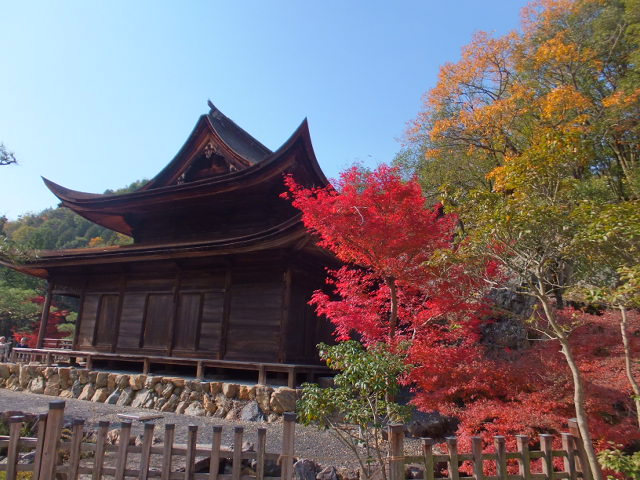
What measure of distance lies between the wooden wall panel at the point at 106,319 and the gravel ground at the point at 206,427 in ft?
8.01

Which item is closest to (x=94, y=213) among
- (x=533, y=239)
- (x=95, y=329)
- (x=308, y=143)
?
(x=95, y=329)

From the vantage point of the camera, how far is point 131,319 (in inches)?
538

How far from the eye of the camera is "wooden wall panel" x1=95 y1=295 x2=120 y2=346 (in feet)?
45.9

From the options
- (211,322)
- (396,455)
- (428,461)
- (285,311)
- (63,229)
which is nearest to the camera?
(396,455)

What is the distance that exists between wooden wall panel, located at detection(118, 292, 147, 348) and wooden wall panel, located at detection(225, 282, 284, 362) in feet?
11.1

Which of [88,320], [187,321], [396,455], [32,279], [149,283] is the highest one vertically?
[32,279]

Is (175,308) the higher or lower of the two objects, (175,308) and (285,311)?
the higher

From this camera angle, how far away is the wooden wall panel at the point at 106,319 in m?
14.0

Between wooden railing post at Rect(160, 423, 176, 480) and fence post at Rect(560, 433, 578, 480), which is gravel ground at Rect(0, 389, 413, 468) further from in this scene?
fence post at Rect(560, 433, 578, 480)

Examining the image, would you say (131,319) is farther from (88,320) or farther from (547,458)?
(547,458)

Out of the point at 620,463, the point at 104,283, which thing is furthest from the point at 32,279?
the point at 620,463

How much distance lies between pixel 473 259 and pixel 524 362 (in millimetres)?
2010

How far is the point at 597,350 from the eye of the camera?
7.38 m

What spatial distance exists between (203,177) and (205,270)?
4.33 metres
